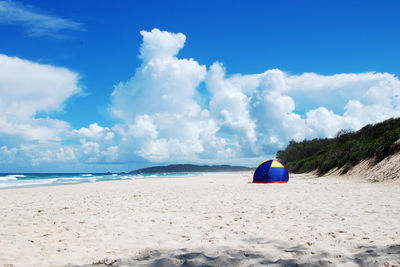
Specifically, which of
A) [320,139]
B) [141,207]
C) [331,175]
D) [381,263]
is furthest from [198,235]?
[320,139]

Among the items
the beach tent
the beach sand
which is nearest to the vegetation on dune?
the beach tent

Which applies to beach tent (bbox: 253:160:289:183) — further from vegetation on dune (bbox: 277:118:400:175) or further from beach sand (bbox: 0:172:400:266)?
beach sand (bbox: 0:172:400:266)

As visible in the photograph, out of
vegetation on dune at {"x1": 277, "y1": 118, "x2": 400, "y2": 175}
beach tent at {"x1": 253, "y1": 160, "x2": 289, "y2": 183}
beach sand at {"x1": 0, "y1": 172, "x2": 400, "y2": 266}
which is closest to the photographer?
beach sand at {"x1": 0, "y1": 172, "x2": 400, "y2": 266}

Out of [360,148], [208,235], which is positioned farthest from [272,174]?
[208,235]

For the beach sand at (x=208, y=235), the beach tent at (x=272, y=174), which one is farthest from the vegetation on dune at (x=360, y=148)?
the beach sand at (x=208, y=235)

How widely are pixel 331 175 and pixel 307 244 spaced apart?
2195 centimetres

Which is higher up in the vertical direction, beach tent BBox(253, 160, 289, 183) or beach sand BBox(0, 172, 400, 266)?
beach tent BBox(253, 160, 289, 183)

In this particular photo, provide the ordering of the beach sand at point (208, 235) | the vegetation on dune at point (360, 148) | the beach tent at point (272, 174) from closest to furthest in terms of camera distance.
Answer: the beach sand at point (208, 235)
the vegetation on dune at point (360, 148)
the beach tent at point (272, 174)

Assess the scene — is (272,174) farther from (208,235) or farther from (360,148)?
(208,235)

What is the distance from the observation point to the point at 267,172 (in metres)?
20.7

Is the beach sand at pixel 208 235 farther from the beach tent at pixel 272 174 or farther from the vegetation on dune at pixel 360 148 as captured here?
the vegetation on dune at pixel 360 148

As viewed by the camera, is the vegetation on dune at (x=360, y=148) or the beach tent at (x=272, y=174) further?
the beach tent at (x=272, y=174)

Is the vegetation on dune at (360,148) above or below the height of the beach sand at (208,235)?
above

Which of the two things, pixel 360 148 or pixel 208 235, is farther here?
pixel 360 148
